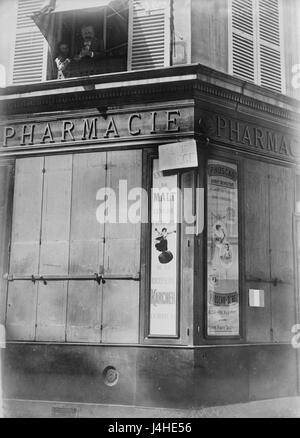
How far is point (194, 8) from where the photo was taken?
9852 mm

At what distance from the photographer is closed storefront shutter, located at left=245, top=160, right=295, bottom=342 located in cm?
985

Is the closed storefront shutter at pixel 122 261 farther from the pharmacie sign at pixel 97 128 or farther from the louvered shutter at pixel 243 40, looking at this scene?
the louvered shutter at pixel 243 40

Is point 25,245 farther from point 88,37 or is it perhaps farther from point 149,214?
point 88,37

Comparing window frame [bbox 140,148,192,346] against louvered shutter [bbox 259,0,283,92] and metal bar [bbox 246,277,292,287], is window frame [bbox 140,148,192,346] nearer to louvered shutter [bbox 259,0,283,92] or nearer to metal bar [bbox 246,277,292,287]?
metal bar [bbox 246,277,292,287]

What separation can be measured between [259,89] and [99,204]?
3.38 m

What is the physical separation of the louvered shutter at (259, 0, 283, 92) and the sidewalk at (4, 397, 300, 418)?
18.4ft

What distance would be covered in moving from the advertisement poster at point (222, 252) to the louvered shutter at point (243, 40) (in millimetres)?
1857

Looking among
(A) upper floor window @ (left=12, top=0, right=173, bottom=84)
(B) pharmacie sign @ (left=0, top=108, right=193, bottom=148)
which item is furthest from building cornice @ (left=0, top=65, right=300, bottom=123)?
(A) upper floor window @ (left=12, top=0, right=173, bottom=84)

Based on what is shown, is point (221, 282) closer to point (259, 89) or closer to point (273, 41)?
point (259, 89)

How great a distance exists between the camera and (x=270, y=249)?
33.3 feet

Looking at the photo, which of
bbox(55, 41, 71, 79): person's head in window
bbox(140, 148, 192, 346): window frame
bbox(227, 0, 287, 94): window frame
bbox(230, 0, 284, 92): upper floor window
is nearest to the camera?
bbox(140, 148, 192, 346): window frame

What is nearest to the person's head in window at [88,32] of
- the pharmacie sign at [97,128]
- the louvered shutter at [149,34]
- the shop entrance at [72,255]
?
the louvered shutter at [149,34]

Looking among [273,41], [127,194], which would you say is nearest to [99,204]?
[127,194]

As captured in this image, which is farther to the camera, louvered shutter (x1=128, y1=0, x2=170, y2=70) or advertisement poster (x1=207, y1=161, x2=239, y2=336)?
louvered shutter (x1=128, y1=0, x2=170, y2=70)
